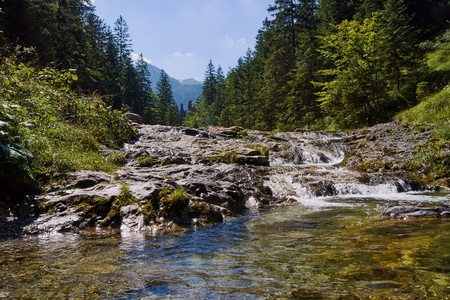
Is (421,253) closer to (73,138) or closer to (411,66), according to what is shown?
(73,138)

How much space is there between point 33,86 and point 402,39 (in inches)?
881

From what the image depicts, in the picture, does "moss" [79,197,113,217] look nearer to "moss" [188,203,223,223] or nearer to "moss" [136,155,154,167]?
"moss" [188,203,223,223]

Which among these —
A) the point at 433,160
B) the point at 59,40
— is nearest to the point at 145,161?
the point at 433,160

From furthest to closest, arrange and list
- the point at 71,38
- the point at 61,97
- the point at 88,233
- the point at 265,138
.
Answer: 1. the point at 71,38
2. the point at 265,138
3. the point at 61,97
4. the point at 88,233

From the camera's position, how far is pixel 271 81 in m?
32.3

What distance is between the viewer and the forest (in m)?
5.51

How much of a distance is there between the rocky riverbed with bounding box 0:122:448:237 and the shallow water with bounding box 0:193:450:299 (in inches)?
20.0

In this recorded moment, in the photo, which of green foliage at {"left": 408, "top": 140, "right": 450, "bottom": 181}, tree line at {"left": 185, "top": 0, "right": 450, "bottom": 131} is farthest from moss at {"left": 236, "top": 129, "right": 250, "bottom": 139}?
green foliage at {"left": 408, "top": 140, "right": 450, "bottom": 181}

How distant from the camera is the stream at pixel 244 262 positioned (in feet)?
6.27

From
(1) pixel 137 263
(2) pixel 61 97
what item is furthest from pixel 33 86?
(1) pixel 137 263

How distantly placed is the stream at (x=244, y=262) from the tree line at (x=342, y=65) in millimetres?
17250

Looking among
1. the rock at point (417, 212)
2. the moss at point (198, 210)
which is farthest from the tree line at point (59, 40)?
the rock at point (417, 212)

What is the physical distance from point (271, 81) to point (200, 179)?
28.2m

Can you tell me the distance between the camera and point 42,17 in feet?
67.6
